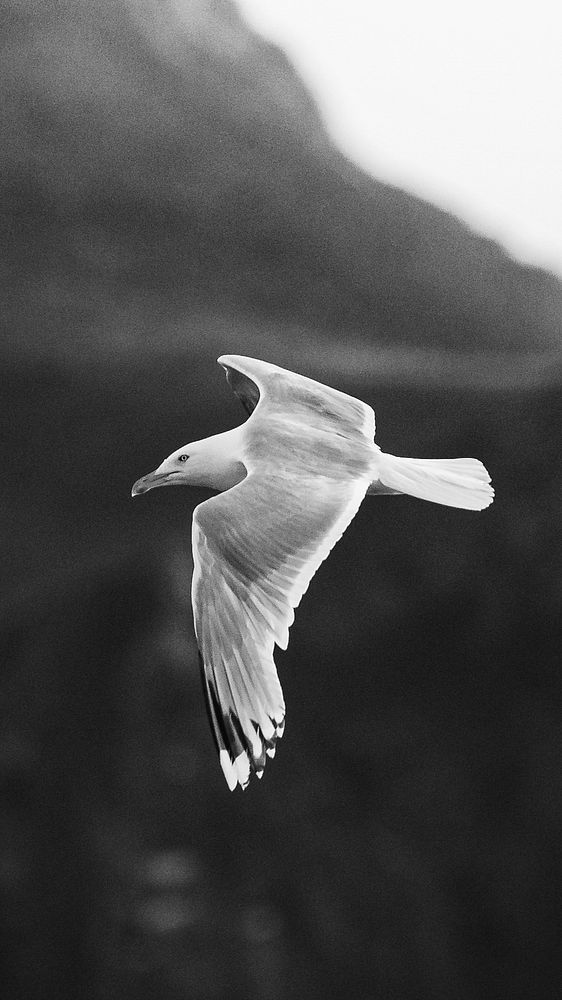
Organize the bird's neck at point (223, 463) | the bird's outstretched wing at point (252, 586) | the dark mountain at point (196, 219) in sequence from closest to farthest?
the bird's outstretched wing at point (252, 586), the bird's neck at point (223, 463), the dark mountain at point (196, 219)

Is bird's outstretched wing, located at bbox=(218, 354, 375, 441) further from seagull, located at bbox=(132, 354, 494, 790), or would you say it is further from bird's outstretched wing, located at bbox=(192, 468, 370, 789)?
bird's outstretched wing, located at bbox=(192, 468, 370, 789)

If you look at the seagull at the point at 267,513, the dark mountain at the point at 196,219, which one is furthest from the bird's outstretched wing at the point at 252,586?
the dark mountain at the point at 196,219

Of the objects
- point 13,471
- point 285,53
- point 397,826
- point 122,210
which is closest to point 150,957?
point 397,826

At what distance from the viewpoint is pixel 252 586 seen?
105 centimetres

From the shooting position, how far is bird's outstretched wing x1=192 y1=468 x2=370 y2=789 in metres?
1.00

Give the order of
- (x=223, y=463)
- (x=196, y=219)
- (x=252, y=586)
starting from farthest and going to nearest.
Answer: (x=196, y=219) < (x=223, y=463) < (x=252, y=586)

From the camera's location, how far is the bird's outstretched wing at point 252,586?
3.28 ft

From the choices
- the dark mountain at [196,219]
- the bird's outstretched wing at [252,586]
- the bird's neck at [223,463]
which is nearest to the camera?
the bird's outstretched wing at [252,586]

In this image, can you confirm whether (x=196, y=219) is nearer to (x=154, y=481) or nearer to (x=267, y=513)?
(x=154, y=481)

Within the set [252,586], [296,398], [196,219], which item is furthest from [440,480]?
[196,219]

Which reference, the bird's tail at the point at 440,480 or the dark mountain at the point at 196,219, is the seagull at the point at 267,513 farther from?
the dark mountain at the point at 196,219

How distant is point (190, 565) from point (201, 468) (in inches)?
4.6

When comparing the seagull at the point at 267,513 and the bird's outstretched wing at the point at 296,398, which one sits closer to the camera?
the seagull at the point at 267,513

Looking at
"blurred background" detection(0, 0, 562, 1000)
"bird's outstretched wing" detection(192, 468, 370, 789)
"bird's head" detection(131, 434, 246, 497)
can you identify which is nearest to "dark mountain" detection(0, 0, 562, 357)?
"blurred background" detection(0, 0, 562, 1000)
